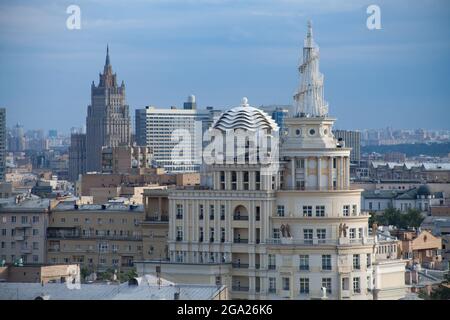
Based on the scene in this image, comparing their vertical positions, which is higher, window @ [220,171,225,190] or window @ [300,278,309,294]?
window @ [220,171,225,190]

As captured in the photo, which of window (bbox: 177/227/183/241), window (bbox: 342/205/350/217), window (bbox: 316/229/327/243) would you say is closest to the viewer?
window (bbox: 316/229/327/243)

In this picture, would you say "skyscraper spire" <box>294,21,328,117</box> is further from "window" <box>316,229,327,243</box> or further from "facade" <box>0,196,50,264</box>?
"facade" <box>0,196,50,264</box>

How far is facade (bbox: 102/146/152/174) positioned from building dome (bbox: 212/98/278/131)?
41.3 metres

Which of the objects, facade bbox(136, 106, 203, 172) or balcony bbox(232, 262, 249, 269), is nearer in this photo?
balcony bbox(232, 262, 249, 269)

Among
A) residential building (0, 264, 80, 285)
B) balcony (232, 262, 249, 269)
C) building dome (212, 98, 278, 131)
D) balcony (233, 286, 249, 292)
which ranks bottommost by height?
balcony (233, 286, 249, 292)

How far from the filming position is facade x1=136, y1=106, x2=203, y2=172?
7994 cm

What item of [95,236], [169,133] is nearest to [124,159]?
[169,133]

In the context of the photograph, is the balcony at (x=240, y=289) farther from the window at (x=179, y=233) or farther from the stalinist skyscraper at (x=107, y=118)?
the stalinist skyscraper at (x=107, y=118)

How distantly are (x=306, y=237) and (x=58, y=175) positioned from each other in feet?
273

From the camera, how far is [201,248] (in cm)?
3959

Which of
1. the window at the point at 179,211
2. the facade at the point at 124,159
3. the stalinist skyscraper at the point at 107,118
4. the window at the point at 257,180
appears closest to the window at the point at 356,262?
the window at the point at 257,180

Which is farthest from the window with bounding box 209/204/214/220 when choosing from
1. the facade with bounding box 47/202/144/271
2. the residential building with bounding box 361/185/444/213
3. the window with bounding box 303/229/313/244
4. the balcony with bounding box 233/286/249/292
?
the residential building with bounding box 361/185/444/213

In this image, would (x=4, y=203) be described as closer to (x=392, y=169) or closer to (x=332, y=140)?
(x=332, y=140)

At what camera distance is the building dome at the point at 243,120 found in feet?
132
